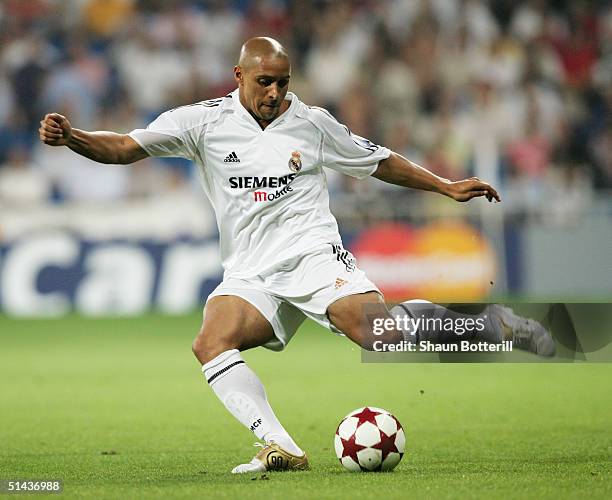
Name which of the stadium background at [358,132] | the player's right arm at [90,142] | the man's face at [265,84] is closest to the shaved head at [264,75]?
the man's face at [265,84]

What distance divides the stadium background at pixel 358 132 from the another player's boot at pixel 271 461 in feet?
33.6

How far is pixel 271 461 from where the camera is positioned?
5.80m

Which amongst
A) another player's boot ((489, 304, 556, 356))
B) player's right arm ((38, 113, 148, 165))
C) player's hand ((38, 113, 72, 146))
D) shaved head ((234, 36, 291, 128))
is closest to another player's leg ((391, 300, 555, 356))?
another player's boot ((489, 304, 556, 356))

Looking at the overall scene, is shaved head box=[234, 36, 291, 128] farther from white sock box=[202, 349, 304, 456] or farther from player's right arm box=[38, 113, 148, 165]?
white sock box=[202, 349, 304, 456]

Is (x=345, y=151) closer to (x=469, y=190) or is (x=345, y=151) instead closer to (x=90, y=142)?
(x=469, y=190)

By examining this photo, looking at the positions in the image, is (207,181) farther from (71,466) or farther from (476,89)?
(476,89)

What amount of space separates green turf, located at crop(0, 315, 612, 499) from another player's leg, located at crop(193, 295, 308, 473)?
0.14m

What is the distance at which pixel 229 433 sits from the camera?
24.7ft

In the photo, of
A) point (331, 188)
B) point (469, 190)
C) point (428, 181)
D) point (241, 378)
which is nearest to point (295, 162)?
point (428, 181)

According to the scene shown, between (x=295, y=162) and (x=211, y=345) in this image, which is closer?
(x=211, y=345)

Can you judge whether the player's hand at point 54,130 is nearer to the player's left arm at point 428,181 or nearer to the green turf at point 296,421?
the green turf at point 296,421

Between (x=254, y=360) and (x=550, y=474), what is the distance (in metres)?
6.68

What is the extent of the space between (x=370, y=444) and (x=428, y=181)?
1523 millimetres

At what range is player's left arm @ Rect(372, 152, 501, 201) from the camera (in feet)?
21.1
